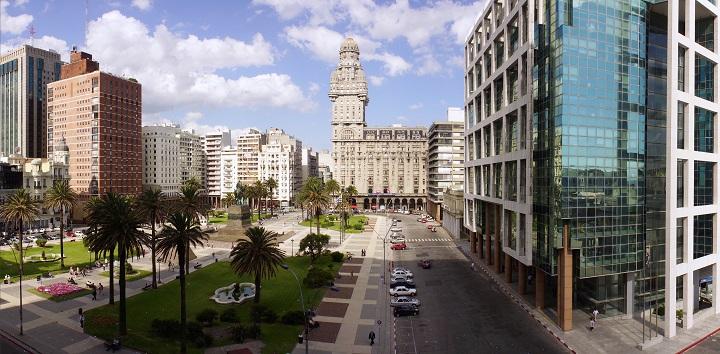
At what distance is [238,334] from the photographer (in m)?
44.5

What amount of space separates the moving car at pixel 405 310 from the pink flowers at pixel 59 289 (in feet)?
147

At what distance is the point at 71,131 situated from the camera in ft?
526

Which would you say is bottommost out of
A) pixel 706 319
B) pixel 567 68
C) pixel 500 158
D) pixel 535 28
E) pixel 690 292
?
pixel 706 319

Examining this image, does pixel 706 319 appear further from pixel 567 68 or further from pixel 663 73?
pixel 567 68

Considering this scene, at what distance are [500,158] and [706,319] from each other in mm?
31247

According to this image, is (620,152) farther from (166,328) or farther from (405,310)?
(166,328)

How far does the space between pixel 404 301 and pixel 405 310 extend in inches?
124

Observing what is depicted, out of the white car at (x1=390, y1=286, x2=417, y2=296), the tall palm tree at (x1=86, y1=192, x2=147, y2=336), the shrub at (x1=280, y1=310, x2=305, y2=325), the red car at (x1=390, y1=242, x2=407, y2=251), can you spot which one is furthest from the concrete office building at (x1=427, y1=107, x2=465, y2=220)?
the tall palm tree at (x1=86, y1=192, x2=147, y2=336)

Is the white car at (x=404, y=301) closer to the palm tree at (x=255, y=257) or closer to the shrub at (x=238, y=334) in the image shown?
the palm tree at (x=255, y=257)

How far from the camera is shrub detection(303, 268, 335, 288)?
66.9m

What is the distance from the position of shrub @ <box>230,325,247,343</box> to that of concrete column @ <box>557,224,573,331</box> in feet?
109

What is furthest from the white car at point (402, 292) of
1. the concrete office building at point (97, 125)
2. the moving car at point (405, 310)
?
the concrete office building at point (97, 125)

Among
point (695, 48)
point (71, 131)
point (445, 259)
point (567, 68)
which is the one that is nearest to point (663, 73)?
point (695, 48)

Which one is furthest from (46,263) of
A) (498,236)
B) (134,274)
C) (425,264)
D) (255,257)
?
(498,236)
